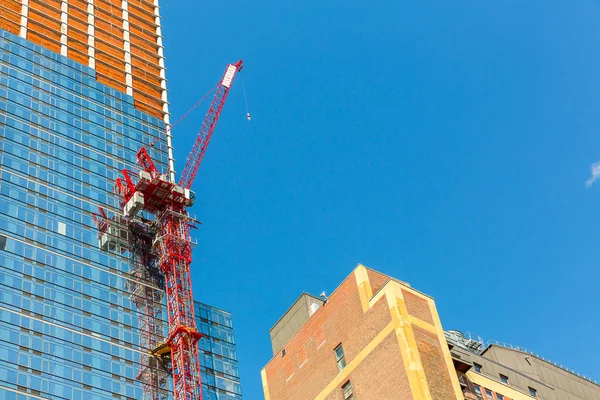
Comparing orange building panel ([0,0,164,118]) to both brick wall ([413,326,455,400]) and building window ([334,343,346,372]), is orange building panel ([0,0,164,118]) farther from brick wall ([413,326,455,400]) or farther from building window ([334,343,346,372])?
brick wall ([413,326,455,400])

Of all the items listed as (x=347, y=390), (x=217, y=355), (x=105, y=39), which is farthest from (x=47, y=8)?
(x=347, y=390)

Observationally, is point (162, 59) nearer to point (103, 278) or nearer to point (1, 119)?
point (1, 119)

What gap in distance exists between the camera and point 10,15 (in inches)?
6639

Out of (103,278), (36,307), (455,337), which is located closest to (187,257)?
(103,278)

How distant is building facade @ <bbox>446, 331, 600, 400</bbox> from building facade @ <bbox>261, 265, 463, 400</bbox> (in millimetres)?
5584

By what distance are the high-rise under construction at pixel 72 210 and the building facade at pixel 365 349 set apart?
3408cm

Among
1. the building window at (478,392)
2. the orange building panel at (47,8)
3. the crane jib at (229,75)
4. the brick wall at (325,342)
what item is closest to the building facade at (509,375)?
→ the building window at (478,392)

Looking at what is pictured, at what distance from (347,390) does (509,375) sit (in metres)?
19.3

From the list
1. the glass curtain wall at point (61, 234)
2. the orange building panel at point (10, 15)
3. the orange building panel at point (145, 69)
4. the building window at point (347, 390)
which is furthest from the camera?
the orange building panel at point (145, 69)

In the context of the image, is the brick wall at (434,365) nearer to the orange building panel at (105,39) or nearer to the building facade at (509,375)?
the building facade at (509,375)

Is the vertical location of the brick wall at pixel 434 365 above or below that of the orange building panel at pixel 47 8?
below

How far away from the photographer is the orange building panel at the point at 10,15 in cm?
16625

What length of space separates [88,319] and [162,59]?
7982cm

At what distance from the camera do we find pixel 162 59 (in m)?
195
